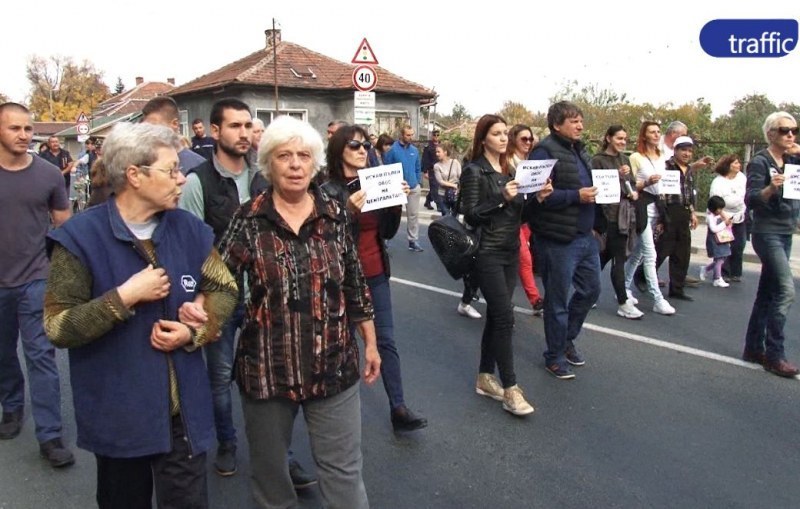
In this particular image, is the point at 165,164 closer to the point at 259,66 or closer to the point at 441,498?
the point at 441,498

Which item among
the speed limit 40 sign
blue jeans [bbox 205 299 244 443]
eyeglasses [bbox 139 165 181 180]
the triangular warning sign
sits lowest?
blue jeans [bbox 205 299 244 443]

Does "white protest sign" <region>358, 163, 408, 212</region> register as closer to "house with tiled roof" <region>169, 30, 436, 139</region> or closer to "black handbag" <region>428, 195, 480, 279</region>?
"black handbag" <region>428, 195, 480, 279</region>

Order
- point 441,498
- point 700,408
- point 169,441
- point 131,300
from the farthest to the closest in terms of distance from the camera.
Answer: point 700,408 → point 441,498 → point 169,441 → point 131,300

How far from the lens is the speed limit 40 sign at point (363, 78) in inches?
491

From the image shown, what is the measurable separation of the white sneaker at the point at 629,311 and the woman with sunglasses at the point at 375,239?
3381 millimetres

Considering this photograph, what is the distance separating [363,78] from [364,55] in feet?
1.34

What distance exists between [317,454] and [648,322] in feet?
16.2

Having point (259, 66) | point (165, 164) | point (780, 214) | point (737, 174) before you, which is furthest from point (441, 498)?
point (259, 66)

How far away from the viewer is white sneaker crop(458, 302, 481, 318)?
6992 mm

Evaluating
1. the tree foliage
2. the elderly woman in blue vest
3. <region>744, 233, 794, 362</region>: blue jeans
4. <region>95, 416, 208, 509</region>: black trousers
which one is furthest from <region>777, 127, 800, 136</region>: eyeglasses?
the tree foliage

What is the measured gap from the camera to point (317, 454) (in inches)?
104

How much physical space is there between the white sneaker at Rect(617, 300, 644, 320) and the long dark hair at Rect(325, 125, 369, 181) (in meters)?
4.04

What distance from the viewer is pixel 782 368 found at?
5.13 m

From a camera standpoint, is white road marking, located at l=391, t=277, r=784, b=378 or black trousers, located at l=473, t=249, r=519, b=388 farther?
white road marking, located at l=391, t=277, r=784, b=378
